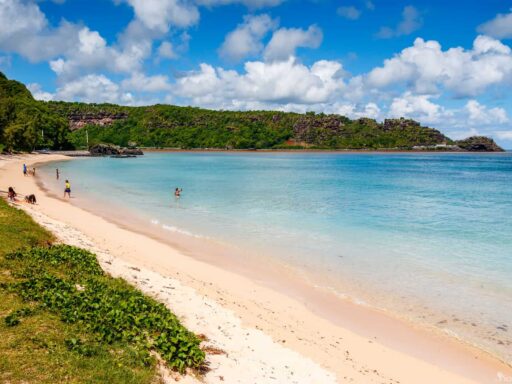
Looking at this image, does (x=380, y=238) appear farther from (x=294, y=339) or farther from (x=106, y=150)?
(x=106, y=150)

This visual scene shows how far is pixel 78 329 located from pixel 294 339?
5.02 meters

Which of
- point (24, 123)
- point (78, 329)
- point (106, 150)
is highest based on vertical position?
point (24, 123)

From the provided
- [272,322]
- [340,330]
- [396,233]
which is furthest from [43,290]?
[396,233]

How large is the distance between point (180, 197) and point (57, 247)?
27393mm

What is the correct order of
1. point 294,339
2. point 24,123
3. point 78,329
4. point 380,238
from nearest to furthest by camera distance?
point 78,329 → point 294,339 → point 380,238 → point 24,123

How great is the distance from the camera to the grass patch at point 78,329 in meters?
6.29

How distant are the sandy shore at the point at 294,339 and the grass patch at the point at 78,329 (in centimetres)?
103

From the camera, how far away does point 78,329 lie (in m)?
7.54

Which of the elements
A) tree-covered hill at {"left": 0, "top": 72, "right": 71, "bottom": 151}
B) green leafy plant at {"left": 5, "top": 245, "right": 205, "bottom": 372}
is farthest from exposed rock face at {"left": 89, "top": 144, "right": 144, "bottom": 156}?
green leafy plant at {"left": 5, "top": 245, "right": 205, "bottom": 372}

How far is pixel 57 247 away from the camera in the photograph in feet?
41.3

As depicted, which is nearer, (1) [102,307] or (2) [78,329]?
(2) [78,329]

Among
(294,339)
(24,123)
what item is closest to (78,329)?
(294,339)

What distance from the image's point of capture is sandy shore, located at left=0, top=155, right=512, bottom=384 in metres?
8.28

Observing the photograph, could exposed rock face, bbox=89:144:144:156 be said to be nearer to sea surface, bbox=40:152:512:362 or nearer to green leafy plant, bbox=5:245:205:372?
sea surface, bbox=40:152:512:362
